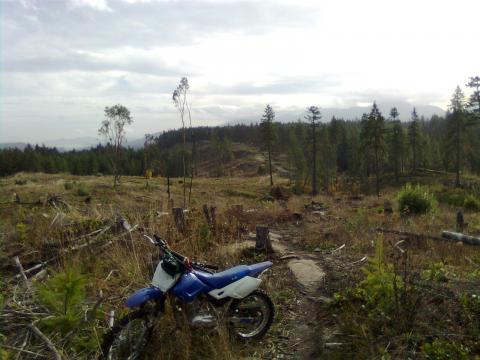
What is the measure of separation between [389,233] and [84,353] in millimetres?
7845

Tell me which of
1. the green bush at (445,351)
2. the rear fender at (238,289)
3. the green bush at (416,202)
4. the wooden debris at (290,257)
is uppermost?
the rear fender at (238,289)

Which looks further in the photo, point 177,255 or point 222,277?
point 222,277

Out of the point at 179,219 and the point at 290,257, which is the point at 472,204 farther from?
the point at 179,219

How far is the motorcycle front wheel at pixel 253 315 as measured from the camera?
4648mm

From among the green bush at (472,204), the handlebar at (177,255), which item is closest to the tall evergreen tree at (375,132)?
the green bush at (472,204)

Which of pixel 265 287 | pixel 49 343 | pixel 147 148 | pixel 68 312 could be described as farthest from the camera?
pixel 147 148

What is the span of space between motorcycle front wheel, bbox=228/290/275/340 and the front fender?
3.24ft

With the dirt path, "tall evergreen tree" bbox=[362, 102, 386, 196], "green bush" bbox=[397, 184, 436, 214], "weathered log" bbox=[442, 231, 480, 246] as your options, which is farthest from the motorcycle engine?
"tall evergreen tree" bbox=[362, 102, 386, 196]

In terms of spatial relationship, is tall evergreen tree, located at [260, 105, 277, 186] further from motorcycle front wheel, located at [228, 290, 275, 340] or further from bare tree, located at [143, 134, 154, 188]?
motorcycle front wheel, located at [228, 290, 275, 340]

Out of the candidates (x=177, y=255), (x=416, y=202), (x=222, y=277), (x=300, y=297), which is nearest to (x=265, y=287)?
(x=300, y=297)

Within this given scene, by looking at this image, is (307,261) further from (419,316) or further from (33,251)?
(33,251)

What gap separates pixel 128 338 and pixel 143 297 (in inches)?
17.6

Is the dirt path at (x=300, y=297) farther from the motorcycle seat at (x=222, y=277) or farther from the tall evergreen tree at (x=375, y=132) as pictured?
the tall evergreen tree at (x=375, y=132)

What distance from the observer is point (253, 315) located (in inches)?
189
